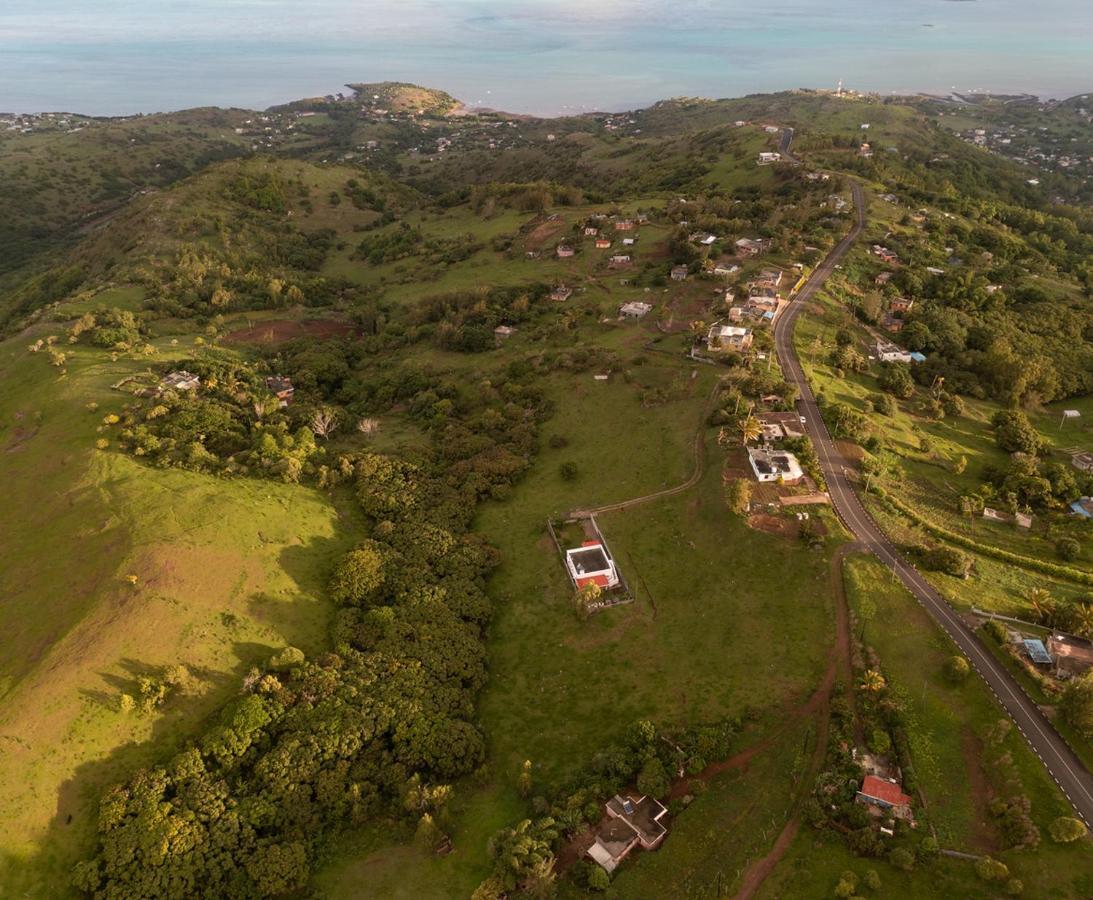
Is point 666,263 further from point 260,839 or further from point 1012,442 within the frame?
point 260,839

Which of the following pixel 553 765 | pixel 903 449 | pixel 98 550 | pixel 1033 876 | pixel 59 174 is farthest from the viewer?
pixel 59 174

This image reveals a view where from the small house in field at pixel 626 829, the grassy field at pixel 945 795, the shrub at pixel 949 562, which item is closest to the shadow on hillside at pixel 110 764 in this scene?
the small house in field at pixel 626 829

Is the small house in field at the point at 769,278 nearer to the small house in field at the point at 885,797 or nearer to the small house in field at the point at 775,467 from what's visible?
the small house in field at the point at 775,467

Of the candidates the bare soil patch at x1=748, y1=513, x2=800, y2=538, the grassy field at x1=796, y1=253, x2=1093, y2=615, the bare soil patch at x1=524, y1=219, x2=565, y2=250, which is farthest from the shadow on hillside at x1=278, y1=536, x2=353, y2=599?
the bare soil patch at x1=524, y1=219, x2=565, y2=250

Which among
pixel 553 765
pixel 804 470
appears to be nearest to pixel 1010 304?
pixel 804 470

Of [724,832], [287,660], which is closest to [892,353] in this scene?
[724,832]
